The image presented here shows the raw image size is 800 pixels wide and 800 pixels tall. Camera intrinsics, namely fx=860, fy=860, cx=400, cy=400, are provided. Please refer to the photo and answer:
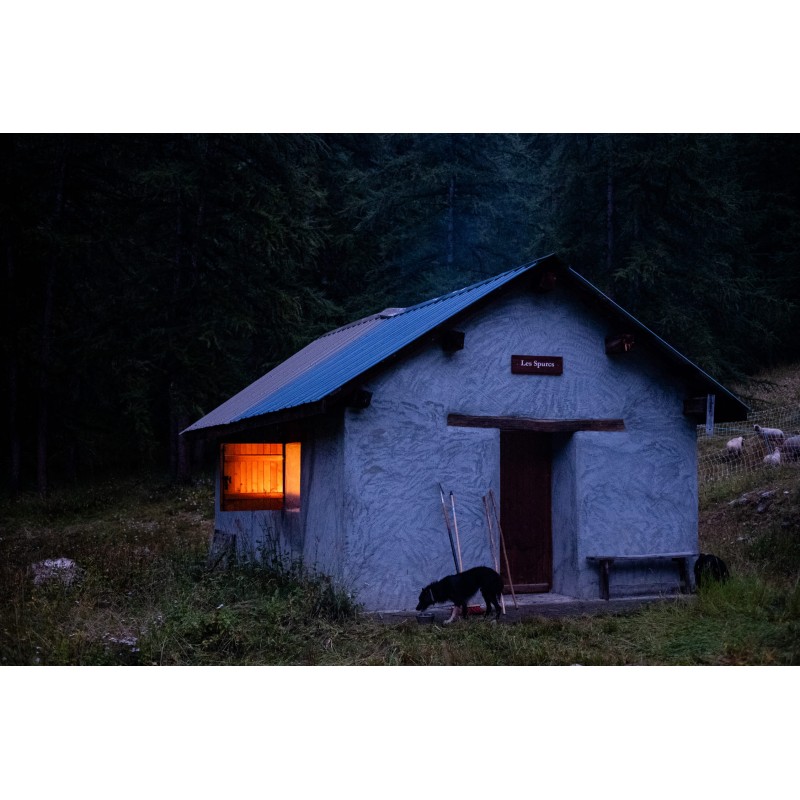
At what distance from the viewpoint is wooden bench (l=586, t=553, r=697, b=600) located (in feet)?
36.7

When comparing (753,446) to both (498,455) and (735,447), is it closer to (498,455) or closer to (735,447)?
(735,447)

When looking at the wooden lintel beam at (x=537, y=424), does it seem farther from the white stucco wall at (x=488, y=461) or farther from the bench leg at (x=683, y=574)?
the bench leg at (x=683, y=574)

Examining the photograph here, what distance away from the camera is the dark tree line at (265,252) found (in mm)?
22297

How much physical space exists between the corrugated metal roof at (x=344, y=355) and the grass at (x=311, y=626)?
2.35m

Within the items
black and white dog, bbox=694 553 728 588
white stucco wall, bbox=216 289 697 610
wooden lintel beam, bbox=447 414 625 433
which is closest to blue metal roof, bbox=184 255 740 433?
white stucco wall, bbox=216 289 697 610

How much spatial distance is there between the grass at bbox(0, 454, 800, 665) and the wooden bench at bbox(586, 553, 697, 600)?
60 cm

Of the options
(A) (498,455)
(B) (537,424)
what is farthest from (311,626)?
(B) (537,424)

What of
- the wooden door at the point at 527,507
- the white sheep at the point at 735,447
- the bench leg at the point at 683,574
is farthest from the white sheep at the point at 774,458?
the wooden door at the point at 527,507

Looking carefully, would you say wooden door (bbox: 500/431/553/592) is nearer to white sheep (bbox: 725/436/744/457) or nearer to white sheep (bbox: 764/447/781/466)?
white sheep (bbox: 764/447/781/466)

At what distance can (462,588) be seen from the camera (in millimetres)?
9961

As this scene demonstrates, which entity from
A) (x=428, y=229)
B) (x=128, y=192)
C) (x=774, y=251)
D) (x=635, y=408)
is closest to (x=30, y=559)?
(x=635, y=408)

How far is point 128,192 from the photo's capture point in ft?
79.1

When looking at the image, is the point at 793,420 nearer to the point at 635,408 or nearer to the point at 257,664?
the point at 635,408

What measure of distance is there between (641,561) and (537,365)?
118 inches
